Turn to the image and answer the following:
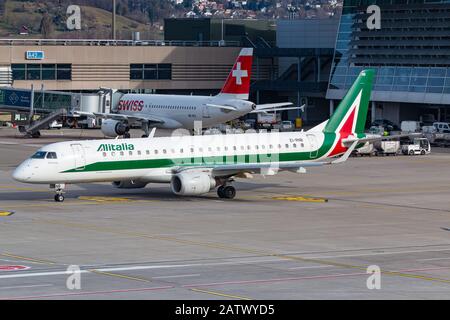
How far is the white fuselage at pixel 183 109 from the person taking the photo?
10431 cm

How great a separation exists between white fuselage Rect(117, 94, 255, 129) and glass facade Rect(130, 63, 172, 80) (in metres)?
31.8

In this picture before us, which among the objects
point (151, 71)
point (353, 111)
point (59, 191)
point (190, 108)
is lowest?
point (59, 191)

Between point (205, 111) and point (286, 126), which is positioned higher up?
point (205, 111)

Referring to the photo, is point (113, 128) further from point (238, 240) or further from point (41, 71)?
point (238, 240)

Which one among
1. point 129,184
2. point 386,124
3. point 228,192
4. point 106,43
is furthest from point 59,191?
point 106,43

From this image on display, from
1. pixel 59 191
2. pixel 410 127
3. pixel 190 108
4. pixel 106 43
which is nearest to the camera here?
pixel 59 191

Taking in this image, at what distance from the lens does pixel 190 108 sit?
107250 mm

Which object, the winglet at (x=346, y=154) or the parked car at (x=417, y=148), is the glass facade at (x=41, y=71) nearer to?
the parked car at (x=417, y=148)

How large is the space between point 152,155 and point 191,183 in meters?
2.93

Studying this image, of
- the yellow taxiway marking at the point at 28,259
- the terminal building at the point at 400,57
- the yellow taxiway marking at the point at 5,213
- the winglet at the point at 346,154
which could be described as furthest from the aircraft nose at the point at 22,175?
the terminal building at the point at 400,57

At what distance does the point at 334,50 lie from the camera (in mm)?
139750

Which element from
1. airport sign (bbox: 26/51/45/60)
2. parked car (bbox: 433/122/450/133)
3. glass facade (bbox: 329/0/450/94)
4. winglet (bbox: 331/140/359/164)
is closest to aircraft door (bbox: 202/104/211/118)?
parked car (bbox: 433/122/450/133)

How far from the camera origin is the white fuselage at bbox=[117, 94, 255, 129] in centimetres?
10431
